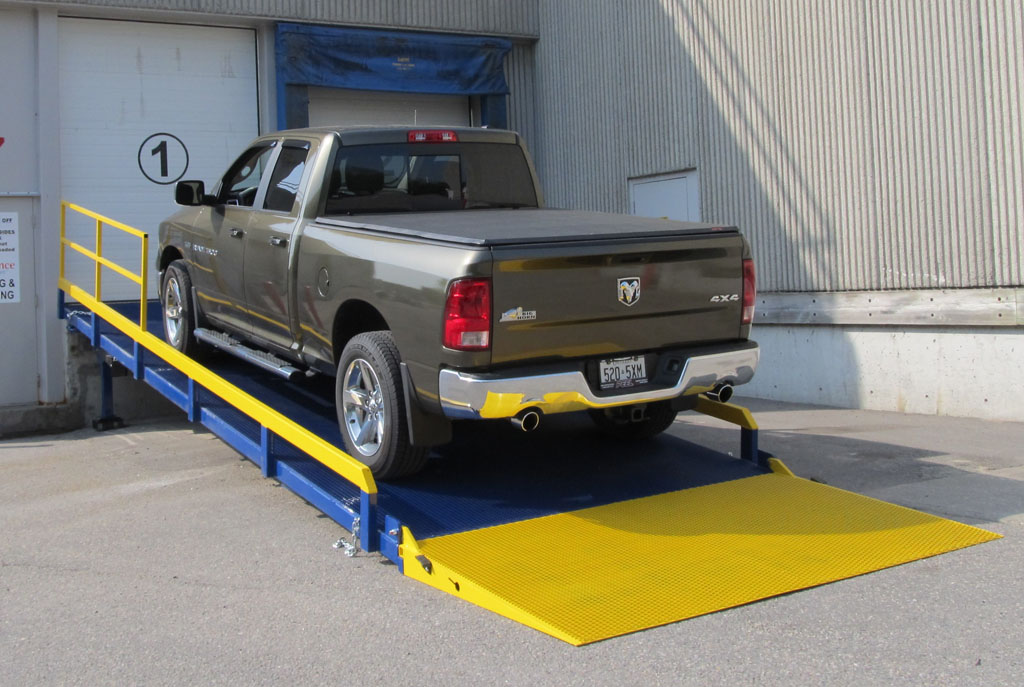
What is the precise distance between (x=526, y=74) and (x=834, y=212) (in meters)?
6.25

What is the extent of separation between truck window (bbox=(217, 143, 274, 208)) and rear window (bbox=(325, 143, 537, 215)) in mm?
1041

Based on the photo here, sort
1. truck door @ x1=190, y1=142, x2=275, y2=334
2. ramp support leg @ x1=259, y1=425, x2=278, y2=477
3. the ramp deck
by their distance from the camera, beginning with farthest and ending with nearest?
1. truck door @ x1=190, y1=142, x2=275, y2=334
2. ramp support leg @ x1=259, y1=425, x2=278, y2=477
3. the ramp deck

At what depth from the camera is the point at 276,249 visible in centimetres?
668

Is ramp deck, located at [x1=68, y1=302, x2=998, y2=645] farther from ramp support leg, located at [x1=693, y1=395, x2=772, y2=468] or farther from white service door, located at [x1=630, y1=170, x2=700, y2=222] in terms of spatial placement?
white service door, located at [x1=630, y1=170, x2=700, y2=222]

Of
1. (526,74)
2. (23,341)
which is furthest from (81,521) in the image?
(526,74)

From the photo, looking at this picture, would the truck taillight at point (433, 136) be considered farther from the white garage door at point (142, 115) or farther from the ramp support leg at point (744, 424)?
the white garage door at point (142, 115)

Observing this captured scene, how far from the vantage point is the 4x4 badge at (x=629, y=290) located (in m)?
5.36

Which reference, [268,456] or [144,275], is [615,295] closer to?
[268,456]

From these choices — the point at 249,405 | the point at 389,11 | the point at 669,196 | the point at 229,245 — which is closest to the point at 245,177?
the point at 229,245

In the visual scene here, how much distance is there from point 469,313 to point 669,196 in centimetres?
844

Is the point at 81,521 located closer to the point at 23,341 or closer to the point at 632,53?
the point at 23,341

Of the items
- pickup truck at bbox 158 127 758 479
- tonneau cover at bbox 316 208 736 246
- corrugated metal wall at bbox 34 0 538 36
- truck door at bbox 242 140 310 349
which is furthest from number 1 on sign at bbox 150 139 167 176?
tonneau cover at bbox 316 208 736 246

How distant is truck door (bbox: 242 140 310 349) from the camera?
6598mm

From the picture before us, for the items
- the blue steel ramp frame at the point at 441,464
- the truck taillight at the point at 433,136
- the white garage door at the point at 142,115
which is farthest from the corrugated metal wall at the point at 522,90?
the truck taillight at the point at 433,136
